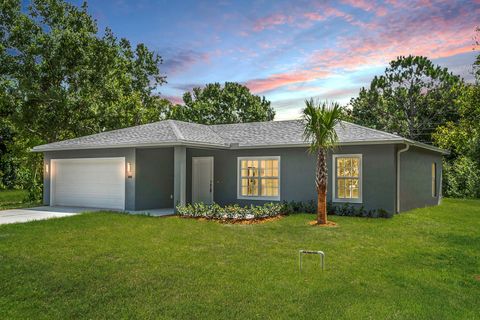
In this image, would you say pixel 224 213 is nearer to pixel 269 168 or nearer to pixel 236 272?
pixel 269 168

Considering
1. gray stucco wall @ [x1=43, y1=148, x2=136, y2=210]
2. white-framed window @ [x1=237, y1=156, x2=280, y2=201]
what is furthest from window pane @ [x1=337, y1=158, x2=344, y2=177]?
gray stucco wall @ [x1=43, y1=148, x2=136, y2=210]

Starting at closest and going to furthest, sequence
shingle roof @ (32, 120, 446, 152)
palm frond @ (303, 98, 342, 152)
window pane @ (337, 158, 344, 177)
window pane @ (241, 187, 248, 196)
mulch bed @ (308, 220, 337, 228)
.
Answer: mulch bed @ (308, 220, 337, 228)
palm frond @ (303, 98, 342, 152)
shingle roof @ (32, 120, 446, 152)
window pane @ (337, 158, 344, 177)
window pane @ (241, 187, 248, 196)

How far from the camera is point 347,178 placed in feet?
43.1

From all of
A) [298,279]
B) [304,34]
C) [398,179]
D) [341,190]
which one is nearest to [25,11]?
[304,34]

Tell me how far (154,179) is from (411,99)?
86.8 ft

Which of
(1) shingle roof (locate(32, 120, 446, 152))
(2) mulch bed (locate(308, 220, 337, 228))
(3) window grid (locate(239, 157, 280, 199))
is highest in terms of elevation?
(1) shingle roof (locate(32, 120, 446, 152))

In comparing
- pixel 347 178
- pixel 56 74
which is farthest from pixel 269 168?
pixel 56 74

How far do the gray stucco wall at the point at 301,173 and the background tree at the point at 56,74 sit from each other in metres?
9.49

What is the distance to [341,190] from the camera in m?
13.2

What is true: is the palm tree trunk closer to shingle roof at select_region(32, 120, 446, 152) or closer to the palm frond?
the palm frond

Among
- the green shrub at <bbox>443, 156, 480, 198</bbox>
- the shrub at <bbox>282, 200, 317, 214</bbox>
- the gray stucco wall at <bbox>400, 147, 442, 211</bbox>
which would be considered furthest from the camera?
the green shrub at <bbox>443, 156, 480, 198</bbox>

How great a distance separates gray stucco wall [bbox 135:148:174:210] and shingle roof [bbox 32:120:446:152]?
0.94 metres

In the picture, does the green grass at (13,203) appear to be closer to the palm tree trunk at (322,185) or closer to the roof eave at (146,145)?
the roof eave at (146,145)

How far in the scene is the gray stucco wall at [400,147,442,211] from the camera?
45.1 ft
